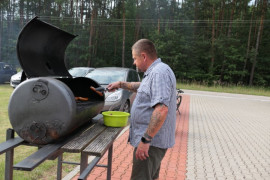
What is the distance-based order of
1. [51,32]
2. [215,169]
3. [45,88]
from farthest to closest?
[215,169] < [51,32] < [45,88]

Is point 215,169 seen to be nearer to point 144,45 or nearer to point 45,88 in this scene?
point 144,45

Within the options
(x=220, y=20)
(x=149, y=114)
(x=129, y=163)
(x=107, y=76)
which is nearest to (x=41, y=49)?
(x=149, y=114)

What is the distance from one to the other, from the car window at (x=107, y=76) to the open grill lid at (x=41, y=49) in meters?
4.76

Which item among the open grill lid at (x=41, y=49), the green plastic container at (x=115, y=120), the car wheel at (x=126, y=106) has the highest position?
the open grill lid at (x=41, y=49)

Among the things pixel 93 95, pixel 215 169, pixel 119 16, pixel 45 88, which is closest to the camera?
pixel 45 88

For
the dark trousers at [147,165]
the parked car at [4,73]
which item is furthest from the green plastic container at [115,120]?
the parked car at [4,73]

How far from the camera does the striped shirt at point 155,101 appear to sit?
2184mm

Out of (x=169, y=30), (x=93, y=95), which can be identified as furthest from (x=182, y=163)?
(x=169, y=30)

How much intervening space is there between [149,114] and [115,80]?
5.85 metres

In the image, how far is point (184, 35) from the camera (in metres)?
36.3

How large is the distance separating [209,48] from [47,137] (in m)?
35.5

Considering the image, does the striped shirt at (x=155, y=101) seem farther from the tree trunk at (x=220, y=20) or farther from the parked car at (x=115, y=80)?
the tree trunk at (x=220, y=20)

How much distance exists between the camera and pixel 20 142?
6.68 ft

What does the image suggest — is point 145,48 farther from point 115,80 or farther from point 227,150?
point 115,80
